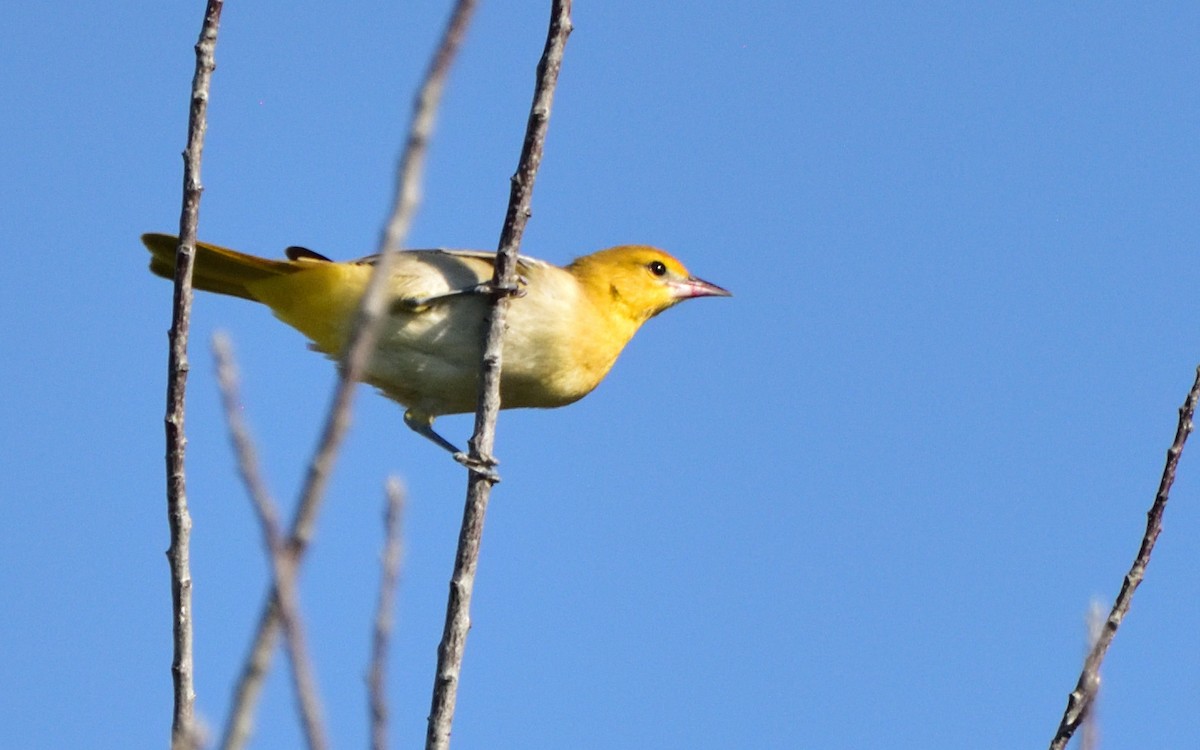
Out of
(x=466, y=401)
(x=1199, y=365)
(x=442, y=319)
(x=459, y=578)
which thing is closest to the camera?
(x=1199, y=365)

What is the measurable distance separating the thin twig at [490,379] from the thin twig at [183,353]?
57 centimetres

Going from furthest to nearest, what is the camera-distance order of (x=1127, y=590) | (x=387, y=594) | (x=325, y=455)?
(x=1127, y=590) < (x=387, y=594) < (x=325, y=455)

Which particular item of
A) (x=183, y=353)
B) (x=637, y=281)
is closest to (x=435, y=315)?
(x=637, y=281)

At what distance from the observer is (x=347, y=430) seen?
1.18m

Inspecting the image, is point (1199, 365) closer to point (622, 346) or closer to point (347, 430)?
point (347, 430)

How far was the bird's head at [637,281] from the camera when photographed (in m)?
5.99

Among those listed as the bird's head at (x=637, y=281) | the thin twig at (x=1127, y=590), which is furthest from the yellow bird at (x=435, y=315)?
the thin twig at (x=1127, y=590)

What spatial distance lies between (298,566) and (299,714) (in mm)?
227

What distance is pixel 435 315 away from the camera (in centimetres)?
515

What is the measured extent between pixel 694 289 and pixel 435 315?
5.50 ft

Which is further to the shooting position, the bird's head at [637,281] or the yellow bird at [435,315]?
the bird's head at [637,281]

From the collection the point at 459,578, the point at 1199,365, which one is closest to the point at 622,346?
the point at 459,578

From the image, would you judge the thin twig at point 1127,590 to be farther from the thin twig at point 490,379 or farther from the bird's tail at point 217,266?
the bird's tail at point 217,266

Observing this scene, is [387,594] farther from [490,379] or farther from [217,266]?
[217,266]
